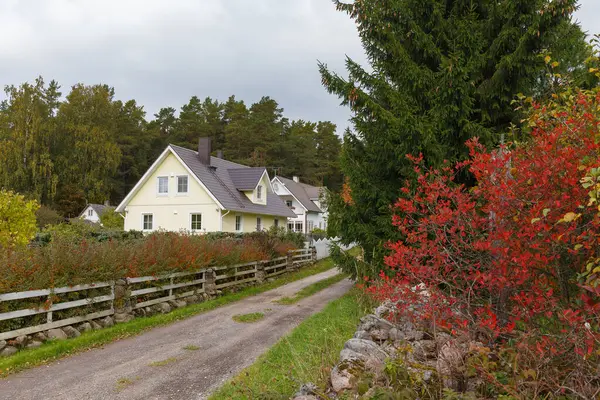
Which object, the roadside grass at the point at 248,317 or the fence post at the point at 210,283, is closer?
the roadside grass at the point at 248,317

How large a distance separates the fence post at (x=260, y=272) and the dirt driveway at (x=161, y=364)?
18.2 feet

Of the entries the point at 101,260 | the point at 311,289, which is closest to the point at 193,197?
the point at 311,289

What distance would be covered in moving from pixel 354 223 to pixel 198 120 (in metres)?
52.3

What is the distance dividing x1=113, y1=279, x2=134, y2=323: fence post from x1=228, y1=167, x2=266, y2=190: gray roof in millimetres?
18142

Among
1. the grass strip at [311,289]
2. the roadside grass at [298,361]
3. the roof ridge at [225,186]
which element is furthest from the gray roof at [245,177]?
the roadside grass at [298,361]

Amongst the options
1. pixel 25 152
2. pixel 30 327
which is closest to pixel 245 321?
pixel 30 327

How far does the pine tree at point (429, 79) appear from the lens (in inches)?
326

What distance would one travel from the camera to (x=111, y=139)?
50.2m

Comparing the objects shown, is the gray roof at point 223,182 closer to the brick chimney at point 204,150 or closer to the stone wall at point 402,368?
the brick chimney at point 204,150

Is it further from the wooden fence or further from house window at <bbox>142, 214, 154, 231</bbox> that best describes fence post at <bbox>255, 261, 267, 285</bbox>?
house window at <bbox>142, 214, 154, 231</bbox>

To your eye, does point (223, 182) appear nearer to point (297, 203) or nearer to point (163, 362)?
point (297, 203)

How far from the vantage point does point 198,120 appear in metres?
58.6

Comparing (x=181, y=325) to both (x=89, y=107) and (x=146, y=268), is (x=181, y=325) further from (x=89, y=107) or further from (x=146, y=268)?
(x=89, y=107)

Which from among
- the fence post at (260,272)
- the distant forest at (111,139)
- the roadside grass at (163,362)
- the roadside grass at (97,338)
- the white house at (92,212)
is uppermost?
the distant forest at (111,139)
